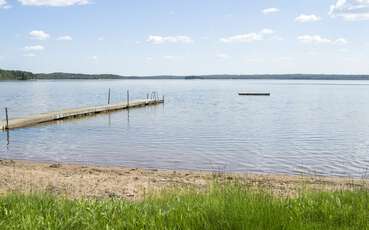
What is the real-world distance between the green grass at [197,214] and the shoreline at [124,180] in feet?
22.5

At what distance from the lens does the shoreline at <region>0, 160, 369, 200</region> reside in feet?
46.1

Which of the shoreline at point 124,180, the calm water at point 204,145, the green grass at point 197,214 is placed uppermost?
the green grass at point 197,214

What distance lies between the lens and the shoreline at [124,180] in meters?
14.1

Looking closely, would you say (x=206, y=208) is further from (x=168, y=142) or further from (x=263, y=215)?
(x=168, y=142)

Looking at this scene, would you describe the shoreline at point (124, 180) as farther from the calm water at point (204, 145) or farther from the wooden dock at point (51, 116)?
the wooden dock at point (51, 116)

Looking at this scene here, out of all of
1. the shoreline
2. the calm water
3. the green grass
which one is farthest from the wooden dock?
the green grass

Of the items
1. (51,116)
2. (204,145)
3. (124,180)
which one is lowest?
(204,145)

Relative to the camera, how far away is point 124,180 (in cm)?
1664

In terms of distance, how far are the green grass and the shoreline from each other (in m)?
6.84

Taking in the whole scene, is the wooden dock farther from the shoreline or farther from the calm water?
the shoreline

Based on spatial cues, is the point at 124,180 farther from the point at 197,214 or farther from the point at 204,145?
the point at 204,145

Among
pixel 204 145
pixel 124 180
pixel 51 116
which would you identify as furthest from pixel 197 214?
pixel 51 116

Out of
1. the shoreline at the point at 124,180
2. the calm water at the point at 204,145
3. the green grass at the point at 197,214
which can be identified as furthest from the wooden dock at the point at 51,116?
the green grass at the point at 197,214

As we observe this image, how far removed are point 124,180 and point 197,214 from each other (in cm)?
1128
